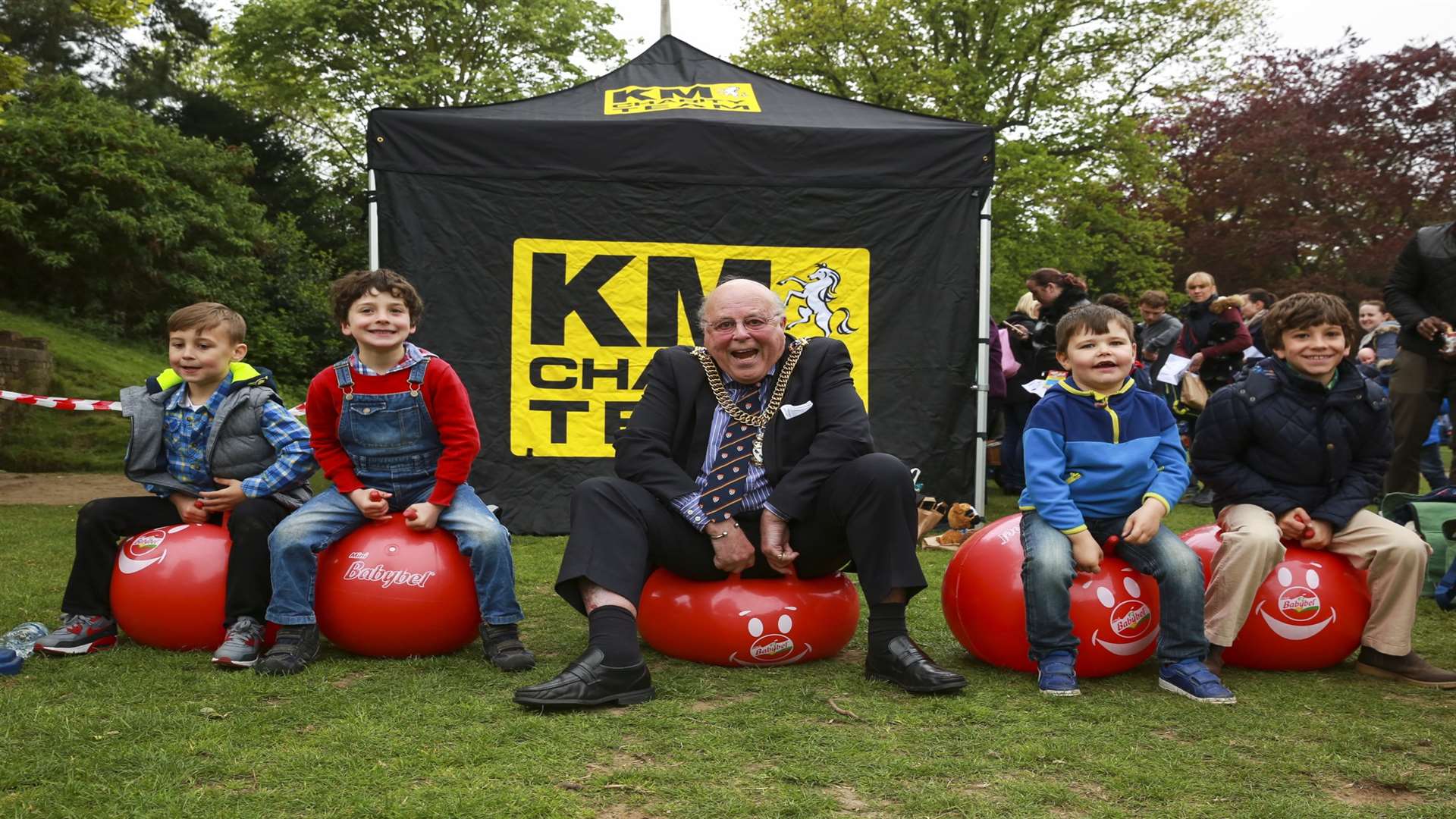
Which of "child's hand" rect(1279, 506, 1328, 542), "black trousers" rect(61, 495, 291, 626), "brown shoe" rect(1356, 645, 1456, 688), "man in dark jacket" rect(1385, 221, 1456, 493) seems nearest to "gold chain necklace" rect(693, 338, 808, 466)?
"black trousers" rect(61, 495, 291, 626)

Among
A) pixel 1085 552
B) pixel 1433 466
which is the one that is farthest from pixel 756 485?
pixel 1433 466

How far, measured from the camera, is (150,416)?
14.3 ft

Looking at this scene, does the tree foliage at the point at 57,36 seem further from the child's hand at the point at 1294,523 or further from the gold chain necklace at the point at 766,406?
the child's hand at the point at 1294,523

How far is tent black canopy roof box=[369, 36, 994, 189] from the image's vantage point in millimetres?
7312

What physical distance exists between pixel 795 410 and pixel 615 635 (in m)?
1.03

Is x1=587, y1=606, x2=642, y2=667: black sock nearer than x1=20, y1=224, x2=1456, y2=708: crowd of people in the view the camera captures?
Yes

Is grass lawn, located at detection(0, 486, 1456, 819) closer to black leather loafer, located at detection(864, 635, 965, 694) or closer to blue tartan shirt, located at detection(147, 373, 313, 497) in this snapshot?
black leather loafer, located at detection(864, 635, 965, 694)

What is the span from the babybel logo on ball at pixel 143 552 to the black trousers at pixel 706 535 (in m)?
1.50

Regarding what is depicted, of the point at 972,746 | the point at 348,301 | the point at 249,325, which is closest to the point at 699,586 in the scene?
the point at 972,746

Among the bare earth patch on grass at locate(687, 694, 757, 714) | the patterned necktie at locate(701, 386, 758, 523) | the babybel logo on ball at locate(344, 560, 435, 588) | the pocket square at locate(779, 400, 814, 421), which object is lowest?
the bare earth patch on grass at locate(687, 694, 757, 714)

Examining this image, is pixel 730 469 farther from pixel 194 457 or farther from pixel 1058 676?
pixel 194 457

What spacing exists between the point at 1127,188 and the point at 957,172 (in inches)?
744

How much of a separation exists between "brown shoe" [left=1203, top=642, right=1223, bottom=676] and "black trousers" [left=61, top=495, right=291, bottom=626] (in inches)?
128

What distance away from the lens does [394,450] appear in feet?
14.0
